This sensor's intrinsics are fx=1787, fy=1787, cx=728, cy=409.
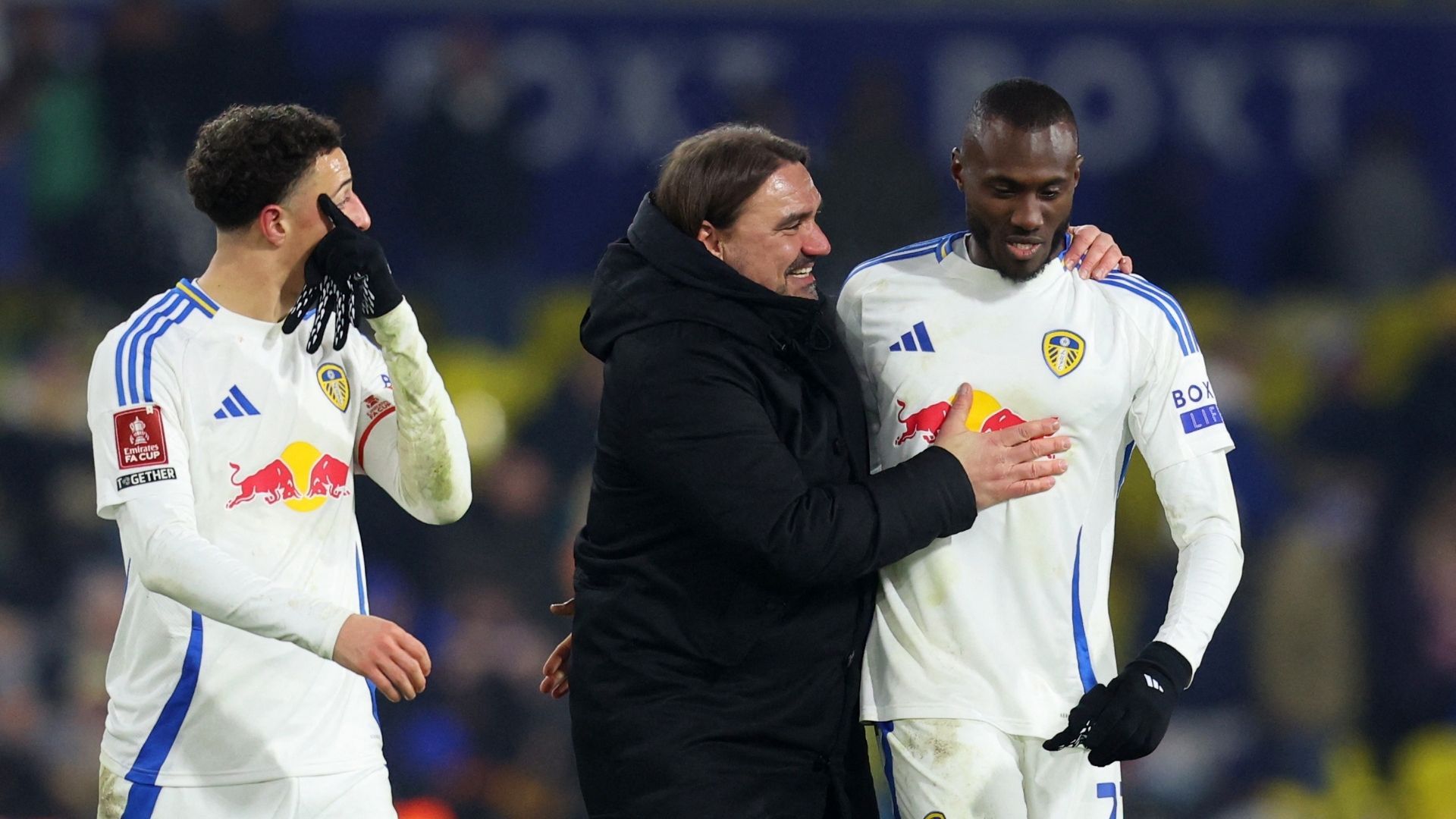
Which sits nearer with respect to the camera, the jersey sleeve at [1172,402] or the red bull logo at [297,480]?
the jersey sleeve at [1172,402]

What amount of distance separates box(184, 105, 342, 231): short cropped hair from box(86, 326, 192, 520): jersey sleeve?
0.96 ft

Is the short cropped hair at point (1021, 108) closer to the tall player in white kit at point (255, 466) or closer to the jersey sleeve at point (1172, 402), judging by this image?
the jersey sleeve at point (1172, 402)

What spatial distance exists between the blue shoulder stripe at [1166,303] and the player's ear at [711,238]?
2.11 ft

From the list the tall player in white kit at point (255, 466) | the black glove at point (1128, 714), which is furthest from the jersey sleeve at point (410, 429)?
the black glove at point (1128, 714)

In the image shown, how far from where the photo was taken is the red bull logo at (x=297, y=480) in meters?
3.05

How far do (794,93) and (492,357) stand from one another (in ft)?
6.04

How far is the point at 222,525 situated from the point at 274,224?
536 millimetres

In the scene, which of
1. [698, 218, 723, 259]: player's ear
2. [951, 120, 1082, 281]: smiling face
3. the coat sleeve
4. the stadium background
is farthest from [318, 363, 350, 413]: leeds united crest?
the stadium background

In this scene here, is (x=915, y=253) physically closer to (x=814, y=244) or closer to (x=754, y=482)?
(x=814, y=244)

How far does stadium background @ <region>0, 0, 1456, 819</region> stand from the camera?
6781mm

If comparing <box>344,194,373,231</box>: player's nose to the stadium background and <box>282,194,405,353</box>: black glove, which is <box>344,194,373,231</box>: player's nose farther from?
the stadium background

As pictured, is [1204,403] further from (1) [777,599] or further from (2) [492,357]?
(2) [492,357]

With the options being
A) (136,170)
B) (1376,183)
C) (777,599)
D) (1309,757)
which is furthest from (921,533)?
(1376,183)

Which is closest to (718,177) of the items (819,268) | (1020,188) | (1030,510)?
(1020,188)
